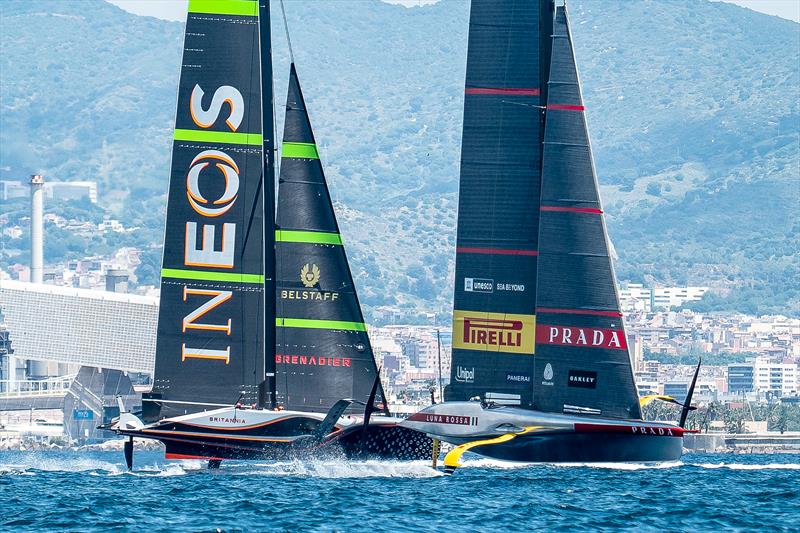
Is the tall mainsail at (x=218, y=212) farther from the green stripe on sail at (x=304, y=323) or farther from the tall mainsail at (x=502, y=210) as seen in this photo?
the tall mainsail at (x=502, y=210)

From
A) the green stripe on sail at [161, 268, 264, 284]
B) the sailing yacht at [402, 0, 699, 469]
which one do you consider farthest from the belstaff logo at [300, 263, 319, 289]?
the sailing yacht at [402, 0, 699, 469]

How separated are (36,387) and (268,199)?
147 m

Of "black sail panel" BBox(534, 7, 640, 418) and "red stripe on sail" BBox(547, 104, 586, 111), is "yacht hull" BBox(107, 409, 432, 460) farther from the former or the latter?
"red stripe on sail" BBox(547, 104, 586, 111)

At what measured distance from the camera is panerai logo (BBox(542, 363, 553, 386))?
43969mm

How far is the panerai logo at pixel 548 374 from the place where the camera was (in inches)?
1731

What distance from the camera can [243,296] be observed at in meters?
45.1

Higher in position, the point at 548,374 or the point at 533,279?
the point at 533,279

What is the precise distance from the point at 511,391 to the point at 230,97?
31.9 ft

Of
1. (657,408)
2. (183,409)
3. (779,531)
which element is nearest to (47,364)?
(657,408)

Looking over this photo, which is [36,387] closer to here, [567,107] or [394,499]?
[567,107]

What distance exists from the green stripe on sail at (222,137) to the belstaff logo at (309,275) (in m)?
3.26

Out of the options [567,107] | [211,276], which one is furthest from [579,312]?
[211,276]

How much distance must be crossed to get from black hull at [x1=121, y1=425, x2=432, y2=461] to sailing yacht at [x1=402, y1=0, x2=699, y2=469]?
112 centimetres

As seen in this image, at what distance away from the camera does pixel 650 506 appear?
3619 centimetres
